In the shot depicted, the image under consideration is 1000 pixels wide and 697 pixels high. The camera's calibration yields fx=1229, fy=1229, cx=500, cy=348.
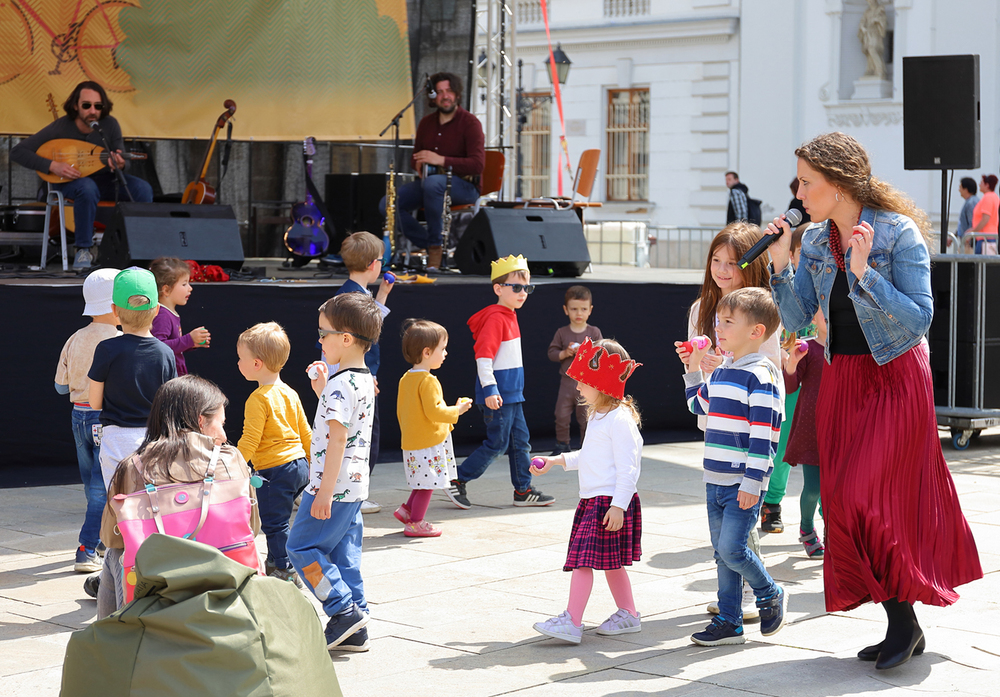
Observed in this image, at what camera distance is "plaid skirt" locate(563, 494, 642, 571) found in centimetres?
468

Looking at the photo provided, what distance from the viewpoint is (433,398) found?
677 cm

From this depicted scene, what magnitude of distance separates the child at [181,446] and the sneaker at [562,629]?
150 centimetres

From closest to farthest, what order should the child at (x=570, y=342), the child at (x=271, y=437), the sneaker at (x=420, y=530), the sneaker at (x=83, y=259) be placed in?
1. the child at (x=271, y=437)
2. the sneaker at (x=420, y=530)
3. the child at (x=570, y=342)
4. the sneaker at (x=83, y=259)

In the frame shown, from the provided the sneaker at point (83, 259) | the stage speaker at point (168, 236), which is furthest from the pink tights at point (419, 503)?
the sneaker at point (83, 259)

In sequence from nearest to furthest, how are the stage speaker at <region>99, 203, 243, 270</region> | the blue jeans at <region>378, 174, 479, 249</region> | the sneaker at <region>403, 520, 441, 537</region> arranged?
the sneaker at <region>403, 520, 441, 537</region>
the stage speaker at <region>99, 203, 243, 270</region>
the blue jeans at <region>378, 174, 479, 249</region>

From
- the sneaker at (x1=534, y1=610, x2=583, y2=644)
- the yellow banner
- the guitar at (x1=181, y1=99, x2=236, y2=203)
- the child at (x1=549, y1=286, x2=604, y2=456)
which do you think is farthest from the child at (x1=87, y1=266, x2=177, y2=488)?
the yellow banner

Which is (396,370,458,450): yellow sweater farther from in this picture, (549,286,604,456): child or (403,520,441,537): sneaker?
(549,286,604,456): child

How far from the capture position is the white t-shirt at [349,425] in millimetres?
4496

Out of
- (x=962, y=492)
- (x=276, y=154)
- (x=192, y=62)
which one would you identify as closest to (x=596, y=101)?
(x=276, y=154)

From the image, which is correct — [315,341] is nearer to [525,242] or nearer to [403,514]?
[403,514]

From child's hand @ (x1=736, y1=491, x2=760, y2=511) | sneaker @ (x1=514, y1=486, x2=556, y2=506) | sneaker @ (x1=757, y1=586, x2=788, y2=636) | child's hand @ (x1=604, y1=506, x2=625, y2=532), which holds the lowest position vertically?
sneaker @ (x1=514, y1=486, x2=556, y2=506)

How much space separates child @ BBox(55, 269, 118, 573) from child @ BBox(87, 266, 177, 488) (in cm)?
51

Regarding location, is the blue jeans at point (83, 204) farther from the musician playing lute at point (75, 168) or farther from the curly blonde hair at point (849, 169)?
the curly blonde hair at point (849, 169)

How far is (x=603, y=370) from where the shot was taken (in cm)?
477
